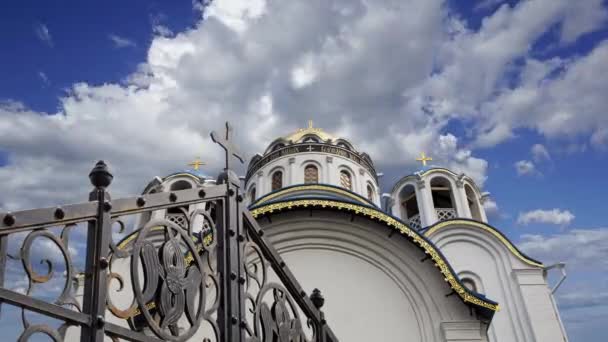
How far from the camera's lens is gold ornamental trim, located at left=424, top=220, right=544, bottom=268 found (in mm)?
16688

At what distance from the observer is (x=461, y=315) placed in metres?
10.0

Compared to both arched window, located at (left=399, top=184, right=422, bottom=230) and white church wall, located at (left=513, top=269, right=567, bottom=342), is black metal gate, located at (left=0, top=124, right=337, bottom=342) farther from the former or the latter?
arched window, located at (left=399, top=184, right=422, bottom=230)

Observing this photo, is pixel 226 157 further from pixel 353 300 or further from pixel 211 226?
pixel 353 300

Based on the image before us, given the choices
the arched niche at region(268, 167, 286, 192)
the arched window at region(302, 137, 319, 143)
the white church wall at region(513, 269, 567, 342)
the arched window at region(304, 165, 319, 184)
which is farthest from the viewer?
the arched window at region(302, 137, 319, 143)

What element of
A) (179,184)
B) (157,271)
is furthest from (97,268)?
(179,184)

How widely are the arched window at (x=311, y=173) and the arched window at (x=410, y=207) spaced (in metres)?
3.76

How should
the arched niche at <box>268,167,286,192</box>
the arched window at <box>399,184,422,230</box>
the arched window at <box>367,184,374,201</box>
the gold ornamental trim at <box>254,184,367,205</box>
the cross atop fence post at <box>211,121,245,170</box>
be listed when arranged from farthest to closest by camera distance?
the arched window at <box>367,184,374,201</box>
the arched niche at <box>268,167,286,192</box>
the arched window at <box>399,184,422,230</box>
the gold ornamental trim at <box>254,184,367,205</box>
the cross atop fence post at <box>211,121,245,170</box>

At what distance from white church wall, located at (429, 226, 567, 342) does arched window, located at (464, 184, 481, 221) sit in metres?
2.01

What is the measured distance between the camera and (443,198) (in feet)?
66.8

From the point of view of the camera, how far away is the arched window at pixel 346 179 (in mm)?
19138

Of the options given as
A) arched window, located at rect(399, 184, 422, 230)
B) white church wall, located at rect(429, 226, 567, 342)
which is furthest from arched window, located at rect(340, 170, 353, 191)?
white church wall, located at rect(429, 226, 567, 342)

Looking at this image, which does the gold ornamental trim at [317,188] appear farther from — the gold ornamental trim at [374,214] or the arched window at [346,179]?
the gold ornamental trim at [374,214]

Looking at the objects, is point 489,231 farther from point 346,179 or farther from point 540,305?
point 346,179

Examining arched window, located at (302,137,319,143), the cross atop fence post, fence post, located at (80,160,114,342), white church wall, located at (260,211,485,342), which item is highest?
arched window, located at (302,137,319,143)
